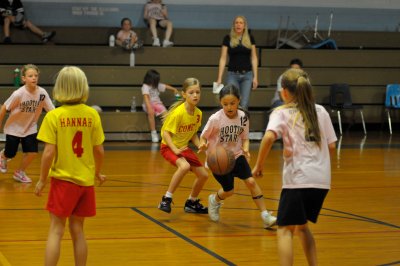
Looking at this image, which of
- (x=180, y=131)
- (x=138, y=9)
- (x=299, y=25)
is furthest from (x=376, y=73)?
(x=180, y=131)

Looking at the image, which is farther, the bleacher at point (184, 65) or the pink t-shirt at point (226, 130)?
the bleacher at point (184, 65)

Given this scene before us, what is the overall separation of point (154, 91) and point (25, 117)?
18.5ft

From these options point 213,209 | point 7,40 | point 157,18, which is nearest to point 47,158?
point 213,209

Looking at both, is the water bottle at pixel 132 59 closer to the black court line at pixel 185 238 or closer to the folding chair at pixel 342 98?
the folding chair at pixel 342 98

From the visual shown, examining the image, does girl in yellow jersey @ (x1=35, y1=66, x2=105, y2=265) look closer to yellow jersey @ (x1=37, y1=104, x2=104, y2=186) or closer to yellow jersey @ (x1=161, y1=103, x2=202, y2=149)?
yellow jersey @ (x1=37, y1=104, x2=104, y2=186)

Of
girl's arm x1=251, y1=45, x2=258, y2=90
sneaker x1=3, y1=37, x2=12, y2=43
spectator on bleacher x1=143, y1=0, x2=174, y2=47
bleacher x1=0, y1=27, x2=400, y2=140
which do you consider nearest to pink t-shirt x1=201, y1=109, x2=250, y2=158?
girl's arm x1=251, y1=45, x2=258, y2=90

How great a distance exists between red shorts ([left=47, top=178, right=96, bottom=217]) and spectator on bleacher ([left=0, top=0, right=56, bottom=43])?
11431 mm

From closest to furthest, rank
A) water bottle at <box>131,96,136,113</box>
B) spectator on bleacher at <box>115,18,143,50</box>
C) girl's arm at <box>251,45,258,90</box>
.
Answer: girl's arm at <box>251,45,258,90</box> < water bottle at <box>131,96,136,113</box> < spectator on bleacher at <box>115,18,143,50</box>

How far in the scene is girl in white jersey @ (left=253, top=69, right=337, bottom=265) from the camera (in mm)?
5125

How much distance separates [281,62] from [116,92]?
12.2ft

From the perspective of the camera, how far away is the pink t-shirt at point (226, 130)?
734 centimetres

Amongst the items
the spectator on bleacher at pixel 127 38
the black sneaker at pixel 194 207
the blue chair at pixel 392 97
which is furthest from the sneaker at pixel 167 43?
the black sneaker at pixel 194 207

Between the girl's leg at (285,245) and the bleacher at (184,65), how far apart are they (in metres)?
10.1

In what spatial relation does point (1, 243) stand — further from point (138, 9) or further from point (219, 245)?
point (138, 9)
